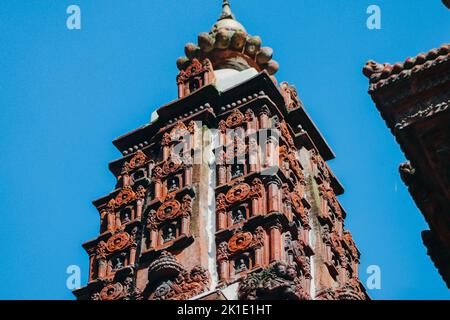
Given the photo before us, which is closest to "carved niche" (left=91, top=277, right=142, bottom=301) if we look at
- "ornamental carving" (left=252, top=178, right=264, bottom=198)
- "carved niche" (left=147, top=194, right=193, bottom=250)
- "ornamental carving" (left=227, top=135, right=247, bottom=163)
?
"carved niche" (left=147, top=194, right=193, bottom=250)

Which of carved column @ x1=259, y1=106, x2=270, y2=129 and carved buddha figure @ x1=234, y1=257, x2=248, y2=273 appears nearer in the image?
carved buddha figure @ x1=234, y1=257, x2=248, y2=273

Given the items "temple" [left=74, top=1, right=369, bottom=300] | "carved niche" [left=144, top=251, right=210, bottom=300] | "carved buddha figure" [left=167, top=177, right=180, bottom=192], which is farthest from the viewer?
"carved buddha figure" [left=167, top=177, right=180, bottom=192]

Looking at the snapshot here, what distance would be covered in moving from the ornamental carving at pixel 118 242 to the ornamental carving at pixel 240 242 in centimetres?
278

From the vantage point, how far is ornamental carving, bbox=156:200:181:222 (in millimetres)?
24609

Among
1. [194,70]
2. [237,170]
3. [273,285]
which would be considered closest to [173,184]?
A: [237,170]

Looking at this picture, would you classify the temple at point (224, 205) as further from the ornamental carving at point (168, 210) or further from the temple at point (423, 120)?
the temple at point (423, 120)

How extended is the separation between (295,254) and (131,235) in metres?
3.90

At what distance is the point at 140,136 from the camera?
27797 mm

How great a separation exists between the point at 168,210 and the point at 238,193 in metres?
1.54

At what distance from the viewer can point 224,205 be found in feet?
80.1

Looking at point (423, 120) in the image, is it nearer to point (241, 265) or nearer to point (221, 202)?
point (241, 265)

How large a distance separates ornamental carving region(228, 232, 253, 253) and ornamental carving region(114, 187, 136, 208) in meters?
3.68

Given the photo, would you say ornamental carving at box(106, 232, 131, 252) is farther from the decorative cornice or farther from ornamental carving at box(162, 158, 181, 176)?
the decorative cornice
